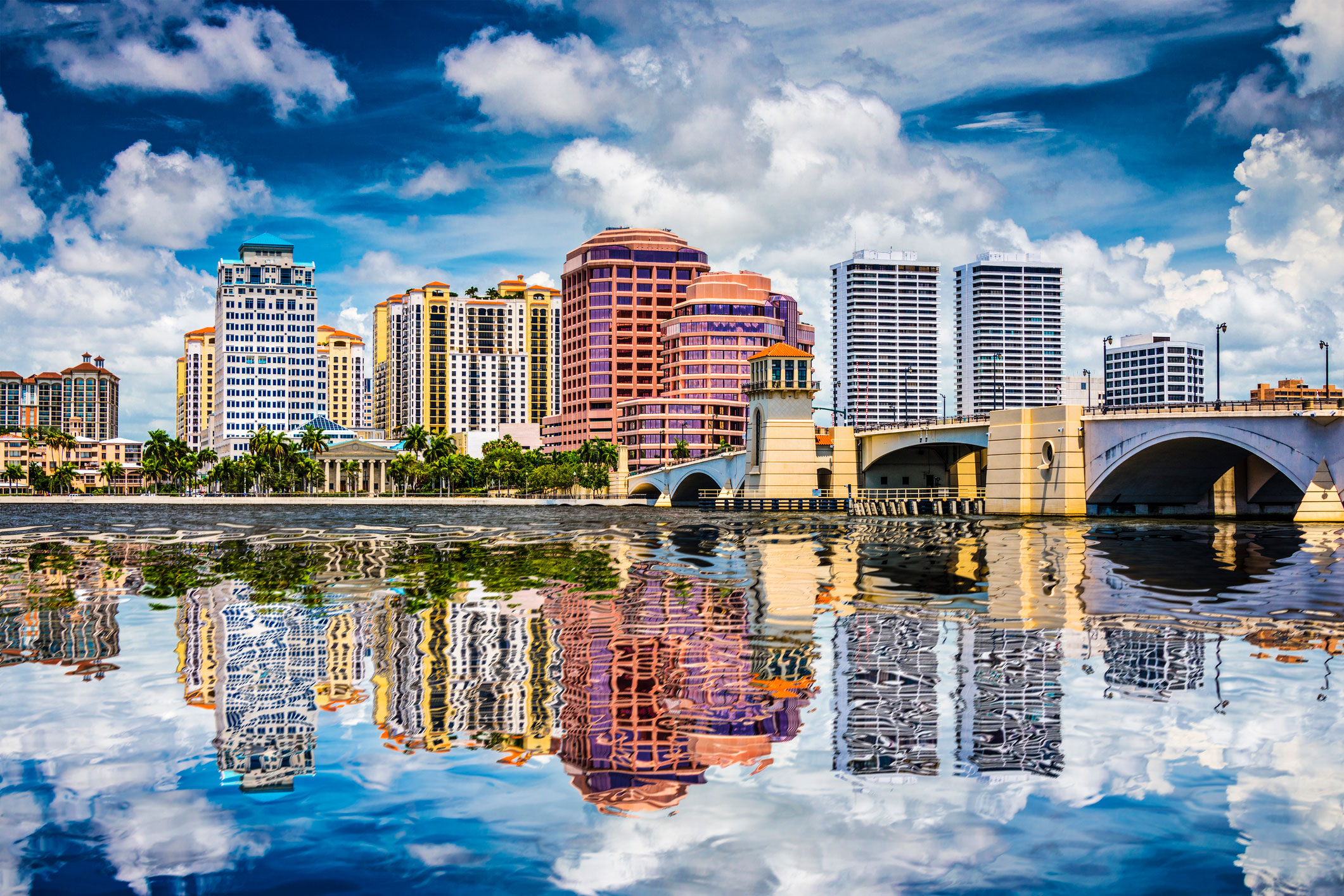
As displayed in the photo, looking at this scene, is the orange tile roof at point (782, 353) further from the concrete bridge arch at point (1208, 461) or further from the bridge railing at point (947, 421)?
the concrete bridge arch at point (1208, 461)

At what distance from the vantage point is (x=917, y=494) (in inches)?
4712

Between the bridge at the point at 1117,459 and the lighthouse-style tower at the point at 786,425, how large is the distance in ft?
0.65

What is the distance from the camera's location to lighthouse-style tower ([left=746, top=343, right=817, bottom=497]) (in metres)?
120

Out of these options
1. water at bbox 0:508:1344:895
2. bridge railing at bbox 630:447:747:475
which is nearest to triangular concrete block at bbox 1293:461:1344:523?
water at bbox 0:508:1344:895

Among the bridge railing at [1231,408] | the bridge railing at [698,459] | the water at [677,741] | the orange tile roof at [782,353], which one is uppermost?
the orange tile roof at [782,353]

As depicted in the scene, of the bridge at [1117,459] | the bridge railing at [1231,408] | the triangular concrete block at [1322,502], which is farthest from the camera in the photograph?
the bridge railing at [1231,408]

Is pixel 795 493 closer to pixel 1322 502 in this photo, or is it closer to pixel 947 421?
pixel 947 421

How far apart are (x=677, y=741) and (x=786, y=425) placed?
108 m

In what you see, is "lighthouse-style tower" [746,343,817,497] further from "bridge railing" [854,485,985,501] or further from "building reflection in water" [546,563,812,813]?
"building reflection in water" [546,563,812,813]

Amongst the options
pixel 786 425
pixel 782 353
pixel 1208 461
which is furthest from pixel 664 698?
pixel 782 353

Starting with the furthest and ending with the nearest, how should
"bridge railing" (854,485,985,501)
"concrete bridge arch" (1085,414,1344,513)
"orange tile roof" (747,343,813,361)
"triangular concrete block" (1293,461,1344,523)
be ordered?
"orange tile roof" (747,343,813,361) < "bridge railing" (854,485,985,501) < "concrete bridge arch" (1085,414,1344,513) < "triangular concrete block" (1293,461,1344,523)

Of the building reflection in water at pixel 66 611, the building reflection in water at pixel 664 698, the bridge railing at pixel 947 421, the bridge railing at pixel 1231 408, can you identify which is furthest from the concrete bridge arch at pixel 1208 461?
the building reflection in water at pixel 66 611

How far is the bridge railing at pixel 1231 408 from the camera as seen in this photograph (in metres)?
71.6

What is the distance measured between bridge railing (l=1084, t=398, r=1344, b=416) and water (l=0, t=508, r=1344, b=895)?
44813 millimetres
